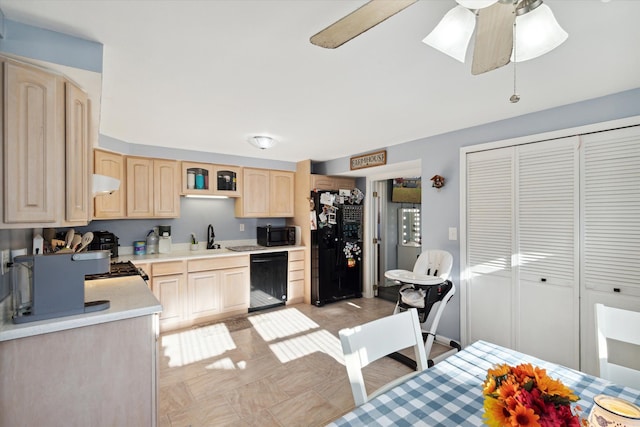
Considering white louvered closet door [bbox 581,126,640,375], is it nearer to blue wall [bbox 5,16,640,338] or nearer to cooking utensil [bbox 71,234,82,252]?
blue wall [bbox 5,16,640,338]

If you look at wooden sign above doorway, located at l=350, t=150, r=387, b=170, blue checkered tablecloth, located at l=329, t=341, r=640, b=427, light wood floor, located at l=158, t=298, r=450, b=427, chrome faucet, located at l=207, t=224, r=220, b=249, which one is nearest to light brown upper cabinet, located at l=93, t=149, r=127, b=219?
chrome faucet, located at l=207, t=224, r=220, b=249

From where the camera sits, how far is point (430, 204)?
335 centimetres

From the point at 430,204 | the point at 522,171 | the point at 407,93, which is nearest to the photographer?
the point at 407,93

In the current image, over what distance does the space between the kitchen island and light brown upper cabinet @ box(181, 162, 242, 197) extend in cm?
244

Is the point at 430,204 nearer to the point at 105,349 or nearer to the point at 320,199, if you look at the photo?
the point at 320,199

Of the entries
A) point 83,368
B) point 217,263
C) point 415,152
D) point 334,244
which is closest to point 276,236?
point 334,244

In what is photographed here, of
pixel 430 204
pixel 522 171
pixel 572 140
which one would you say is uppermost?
pixel 572 140

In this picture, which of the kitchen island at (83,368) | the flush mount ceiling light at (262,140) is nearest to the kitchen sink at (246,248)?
the flush mount ceiling light at (262,140)

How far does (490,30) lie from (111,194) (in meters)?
3.87

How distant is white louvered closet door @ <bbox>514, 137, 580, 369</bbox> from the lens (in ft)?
7.77

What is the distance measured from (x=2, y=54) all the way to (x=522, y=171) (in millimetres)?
3538

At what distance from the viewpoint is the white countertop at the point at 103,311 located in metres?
1.36

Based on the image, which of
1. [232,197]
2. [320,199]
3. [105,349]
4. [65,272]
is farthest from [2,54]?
[320,199]

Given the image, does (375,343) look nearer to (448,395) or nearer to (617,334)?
(448,395)
